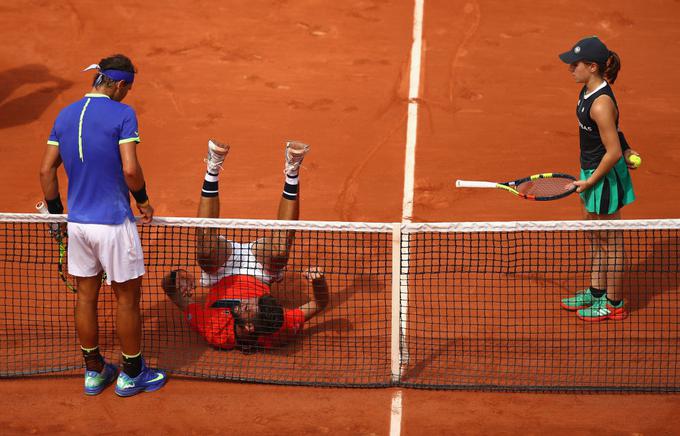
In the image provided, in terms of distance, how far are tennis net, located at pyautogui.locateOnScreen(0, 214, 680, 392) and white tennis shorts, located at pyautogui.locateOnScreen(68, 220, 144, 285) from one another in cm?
26

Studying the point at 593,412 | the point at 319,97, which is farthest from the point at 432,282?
the point at 319,97

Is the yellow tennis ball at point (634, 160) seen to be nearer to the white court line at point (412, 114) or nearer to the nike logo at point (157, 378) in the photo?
the white court line at point (412, 114)

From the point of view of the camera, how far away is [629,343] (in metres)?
6.55

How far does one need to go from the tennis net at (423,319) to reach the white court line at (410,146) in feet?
0.56

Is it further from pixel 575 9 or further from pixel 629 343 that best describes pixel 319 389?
pixel 575 9

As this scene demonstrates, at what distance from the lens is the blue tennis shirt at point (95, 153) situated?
5.43 m

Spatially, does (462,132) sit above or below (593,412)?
above

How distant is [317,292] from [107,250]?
1658 mm

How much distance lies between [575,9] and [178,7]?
18.2 ft

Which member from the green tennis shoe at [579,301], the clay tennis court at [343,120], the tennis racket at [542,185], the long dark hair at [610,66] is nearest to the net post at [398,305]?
the clay tennis court at [343,120]

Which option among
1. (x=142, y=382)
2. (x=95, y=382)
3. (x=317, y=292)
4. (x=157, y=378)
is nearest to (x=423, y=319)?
(x=317, y=292)

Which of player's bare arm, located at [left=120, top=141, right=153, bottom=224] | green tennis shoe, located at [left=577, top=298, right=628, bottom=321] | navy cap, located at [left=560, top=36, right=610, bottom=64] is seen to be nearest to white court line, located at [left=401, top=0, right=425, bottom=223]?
green tennis shoe, located at [left=577, top=298, right=628, bottom=321]

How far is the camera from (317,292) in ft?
21.6

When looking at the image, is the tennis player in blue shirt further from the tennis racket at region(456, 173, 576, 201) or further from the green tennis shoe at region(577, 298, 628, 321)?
the green tennis shoe at region(577, 298, 628, 321)
